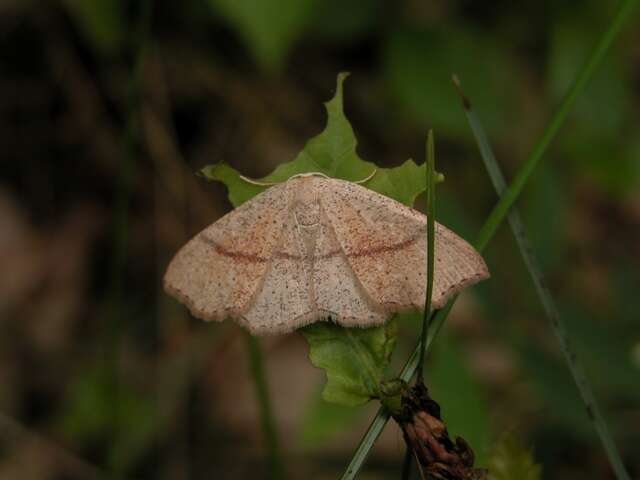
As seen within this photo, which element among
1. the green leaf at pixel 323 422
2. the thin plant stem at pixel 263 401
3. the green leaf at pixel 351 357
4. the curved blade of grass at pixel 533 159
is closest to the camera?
the green leaf at pixel 351 357

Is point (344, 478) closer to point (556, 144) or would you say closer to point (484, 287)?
point (484, 287)

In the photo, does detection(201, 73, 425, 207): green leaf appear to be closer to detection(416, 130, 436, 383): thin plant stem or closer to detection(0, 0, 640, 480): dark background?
detection(416, 130, 436, 383): thin plant stem

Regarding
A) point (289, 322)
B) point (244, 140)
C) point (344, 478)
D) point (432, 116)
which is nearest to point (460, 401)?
point (289, 322)

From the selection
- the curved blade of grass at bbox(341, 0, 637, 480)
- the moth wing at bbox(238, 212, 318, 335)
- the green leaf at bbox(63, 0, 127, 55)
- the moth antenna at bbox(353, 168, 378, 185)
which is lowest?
the green leaf at bbox(63, 0, 127, 55)

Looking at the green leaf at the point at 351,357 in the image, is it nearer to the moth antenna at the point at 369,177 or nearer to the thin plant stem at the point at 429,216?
the thin plant stem at the point at 429,216

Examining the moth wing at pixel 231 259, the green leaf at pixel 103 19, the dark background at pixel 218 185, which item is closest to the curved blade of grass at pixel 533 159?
the moth wing at pixel 231 259

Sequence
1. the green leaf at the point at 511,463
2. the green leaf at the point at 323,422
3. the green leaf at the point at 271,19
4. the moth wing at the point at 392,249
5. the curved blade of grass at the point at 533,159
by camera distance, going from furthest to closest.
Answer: the green leaf at the point at 271,19 → the green leaf at the point at 323,422 → the moth wing at the point at 392,249 → the curved blade of grass at the point at 533,159 → the green leaf at the point at 511,463

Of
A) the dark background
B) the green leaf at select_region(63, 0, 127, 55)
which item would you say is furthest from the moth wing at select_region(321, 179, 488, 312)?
the green leaf at select_region(63, 0, 127, 55)
